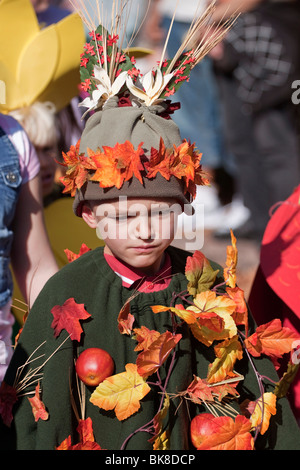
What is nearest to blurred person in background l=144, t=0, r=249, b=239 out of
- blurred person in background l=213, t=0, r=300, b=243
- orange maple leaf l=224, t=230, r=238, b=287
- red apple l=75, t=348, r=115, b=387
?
blurred person in background l=213, t=0, r=300, b=243

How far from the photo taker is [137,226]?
1.50 meters

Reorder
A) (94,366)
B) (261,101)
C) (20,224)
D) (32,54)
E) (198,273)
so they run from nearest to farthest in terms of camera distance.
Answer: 1. (94,366)
2. (198,273)
3. (20,224)
4. (32,54)
5. (261,101)

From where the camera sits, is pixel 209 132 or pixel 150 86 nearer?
pixel 150 86

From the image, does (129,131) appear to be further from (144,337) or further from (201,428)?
(201,428)

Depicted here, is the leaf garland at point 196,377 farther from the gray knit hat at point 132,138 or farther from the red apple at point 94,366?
the gray knit hat at point 132,138

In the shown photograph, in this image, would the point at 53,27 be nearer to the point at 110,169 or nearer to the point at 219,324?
the point at 110,169

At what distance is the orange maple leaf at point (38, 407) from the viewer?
1442 millimetres

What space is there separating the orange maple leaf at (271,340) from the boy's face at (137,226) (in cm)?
30

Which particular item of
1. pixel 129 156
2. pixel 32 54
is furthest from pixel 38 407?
pixel 32 54

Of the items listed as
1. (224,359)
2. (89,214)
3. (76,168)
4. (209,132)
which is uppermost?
(76,168)

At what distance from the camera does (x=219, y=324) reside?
1.49 meters

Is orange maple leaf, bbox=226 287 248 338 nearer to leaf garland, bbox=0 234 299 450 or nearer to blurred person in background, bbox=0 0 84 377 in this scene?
leaf garland, bbox=0 234 299 450

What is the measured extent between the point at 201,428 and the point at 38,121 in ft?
4.13

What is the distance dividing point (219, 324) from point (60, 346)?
0.36 metres
